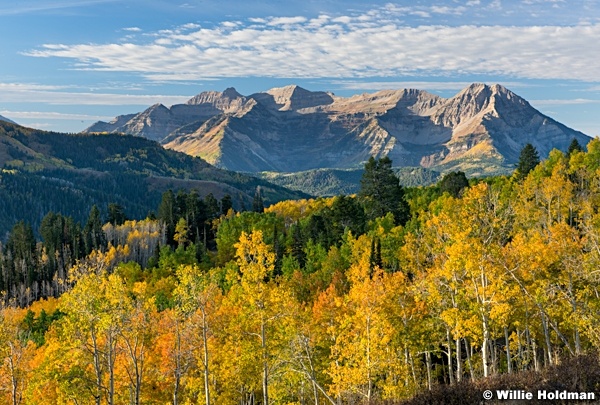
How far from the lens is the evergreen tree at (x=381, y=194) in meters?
140

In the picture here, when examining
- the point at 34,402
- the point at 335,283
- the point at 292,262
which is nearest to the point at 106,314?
the point at 34,402

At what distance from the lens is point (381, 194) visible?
465ft

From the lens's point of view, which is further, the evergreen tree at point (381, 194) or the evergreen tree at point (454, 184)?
the evergreen tree at point (454, 184)

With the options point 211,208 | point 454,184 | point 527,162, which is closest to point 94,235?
point 211,208

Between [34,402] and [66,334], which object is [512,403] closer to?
[66,334]

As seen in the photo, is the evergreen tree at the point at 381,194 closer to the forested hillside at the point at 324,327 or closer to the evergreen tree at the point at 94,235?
the forested hillside at the point at 324,327

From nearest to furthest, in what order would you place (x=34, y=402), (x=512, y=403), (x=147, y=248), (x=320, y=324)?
(x=512, y=403) → (x=34, y=402) → (x=320, y=324) → (x=147, y=248)

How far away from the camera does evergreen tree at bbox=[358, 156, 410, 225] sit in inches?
5492

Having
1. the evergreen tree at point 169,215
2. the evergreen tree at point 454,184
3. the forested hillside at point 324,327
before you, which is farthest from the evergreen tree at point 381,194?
the evergreen tree at point 169,215

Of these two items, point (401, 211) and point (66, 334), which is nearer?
point (66, 334)

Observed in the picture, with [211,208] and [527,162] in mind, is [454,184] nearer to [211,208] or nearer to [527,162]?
[527,162]

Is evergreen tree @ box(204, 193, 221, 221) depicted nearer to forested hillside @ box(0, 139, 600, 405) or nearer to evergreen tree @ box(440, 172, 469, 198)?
evergreen tree @ box(440, 172, 469, 198)

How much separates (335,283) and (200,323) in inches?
1896

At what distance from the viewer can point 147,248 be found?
591ft
